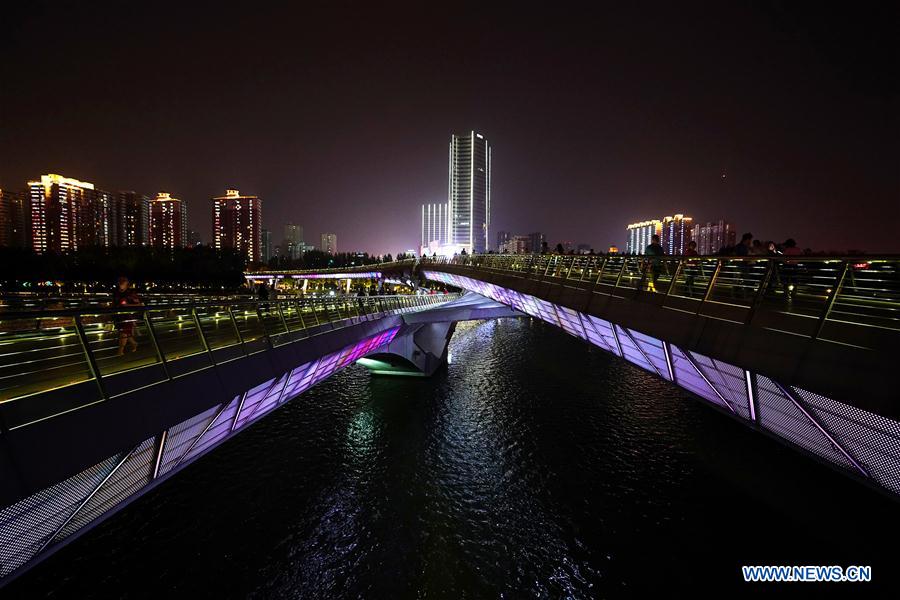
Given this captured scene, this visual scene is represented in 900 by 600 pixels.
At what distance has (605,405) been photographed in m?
25.8

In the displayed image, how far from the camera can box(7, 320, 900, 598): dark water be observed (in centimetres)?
1243

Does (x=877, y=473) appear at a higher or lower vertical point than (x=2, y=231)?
lower

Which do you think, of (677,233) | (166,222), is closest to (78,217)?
(166,222)

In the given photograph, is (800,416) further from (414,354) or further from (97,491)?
(414,354)

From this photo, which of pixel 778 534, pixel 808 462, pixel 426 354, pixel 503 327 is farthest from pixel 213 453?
pixel 503 327

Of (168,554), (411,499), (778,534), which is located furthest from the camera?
(411,499)

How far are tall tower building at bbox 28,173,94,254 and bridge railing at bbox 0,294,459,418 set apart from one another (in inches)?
6036

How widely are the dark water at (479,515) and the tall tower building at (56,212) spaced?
149693mm

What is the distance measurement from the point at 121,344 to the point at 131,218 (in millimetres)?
193979

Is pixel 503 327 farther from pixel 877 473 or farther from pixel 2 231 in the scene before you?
pixel 2 231

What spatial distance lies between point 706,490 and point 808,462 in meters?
6.48

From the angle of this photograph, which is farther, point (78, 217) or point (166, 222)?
point (166, 222)

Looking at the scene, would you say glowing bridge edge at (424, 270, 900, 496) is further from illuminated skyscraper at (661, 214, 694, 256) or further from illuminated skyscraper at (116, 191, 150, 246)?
illuminated skyscraper at (116, 191, 150, 246)

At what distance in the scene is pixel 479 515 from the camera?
15.4m
